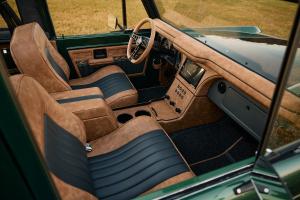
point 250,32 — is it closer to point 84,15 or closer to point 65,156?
point 65,156

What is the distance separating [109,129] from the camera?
7.43 ft

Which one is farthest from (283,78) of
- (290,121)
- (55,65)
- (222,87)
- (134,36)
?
(134,36)

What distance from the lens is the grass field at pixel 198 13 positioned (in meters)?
2.44

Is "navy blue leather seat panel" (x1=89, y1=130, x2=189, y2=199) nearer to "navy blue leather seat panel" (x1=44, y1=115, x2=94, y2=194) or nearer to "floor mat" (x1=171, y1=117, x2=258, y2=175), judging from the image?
"navy blue leather seat panel" (x1=44, y1=115, x2=94, y2=194)

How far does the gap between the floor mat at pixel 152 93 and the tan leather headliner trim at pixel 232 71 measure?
919 millimetres

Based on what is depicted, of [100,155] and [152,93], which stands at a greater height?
[100,155]

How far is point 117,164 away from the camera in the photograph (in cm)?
184

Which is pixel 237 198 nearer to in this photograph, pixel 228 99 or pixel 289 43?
pixel 289 43

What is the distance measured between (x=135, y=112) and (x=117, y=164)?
1.21 meters

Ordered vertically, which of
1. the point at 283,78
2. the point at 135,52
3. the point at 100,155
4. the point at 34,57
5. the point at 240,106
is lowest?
the point at 100,155

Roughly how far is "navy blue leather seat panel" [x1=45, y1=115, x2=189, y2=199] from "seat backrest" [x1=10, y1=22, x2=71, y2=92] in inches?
36.3

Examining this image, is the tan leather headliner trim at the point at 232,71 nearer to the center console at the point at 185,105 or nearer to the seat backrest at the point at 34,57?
the center console at the point at 185,105

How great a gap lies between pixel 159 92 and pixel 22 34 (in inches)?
75.9

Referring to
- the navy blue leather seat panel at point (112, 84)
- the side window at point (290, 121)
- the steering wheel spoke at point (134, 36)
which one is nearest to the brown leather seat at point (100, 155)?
the side window at point (290, 121)
